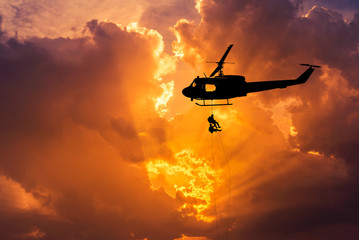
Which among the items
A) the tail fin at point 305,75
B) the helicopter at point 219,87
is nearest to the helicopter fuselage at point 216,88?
the helicopter at point 219,87

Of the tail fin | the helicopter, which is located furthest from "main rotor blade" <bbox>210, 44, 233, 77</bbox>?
the tail fin

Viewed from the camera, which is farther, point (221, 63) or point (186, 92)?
point (221, 63)

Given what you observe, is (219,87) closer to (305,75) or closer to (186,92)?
(186,92)

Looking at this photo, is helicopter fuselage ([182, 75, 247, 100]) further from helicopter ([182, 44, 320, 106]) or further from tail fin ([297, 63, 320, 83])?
tail fin ([297, 63, 320, 83])

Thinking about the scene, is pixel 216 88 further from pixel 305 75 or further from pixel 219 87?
pixel 305 75

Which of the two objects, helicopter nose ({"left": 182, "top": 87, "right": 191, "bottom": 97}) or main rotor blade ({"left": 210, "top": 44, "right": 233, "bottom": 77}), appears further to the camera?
helicopter nose ({"left": 182, "top": 87, "right": 191, "bottom": 97})

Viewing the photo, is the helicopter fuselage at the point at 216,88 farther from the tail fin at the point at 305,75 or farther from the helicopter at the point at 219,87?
the tail fin at the point at 305,75

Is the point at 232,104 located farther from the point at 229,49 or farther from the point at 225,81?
the point at 229,49

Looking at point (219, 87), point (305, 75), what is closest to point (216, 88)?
point (219, 87)

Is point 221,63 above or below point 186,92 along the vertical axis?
above

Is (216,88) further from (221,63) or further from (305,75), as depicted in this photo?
(305,75)

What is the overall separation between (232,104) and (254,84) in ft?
25.9

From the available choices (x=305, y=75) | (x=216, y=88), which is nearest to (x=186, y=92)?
(x=216, y=88)

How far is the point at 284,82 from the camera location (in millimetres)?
54844
